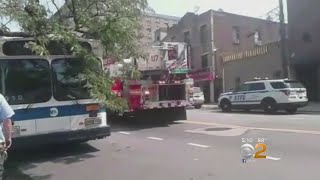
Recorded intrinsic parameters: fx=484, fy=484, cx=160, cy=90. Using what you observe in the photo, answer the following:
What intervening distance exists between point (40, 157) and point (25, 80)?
2.13 meters

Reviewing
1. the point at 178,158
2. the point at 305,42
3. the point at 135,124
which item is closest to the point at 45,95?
the point at 178,158

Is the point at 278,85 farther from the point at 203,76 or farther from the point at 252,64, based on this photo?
the point at 203,76

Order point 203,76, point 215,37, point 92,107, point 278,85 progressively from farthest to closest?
point 203,76 < point 215,37 < point 278,85 < point 92,107

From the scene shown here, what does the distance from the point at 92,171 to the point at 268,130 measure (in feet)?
22.7

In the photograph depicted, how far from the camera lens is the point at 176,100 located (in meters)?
17.6

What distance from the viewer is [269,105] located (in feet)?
78.6

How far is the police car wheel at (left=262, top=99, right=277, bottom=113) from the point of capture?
23728 mm

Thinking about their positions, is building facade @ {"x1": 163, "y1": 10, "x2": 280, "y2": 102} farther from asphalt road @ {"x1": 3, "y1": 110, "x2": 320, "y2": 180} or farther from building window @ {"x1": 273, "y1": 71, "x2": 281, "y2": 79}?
asphalt road @ {"x1": 3, "y1": 110, "x2": 320, "y2": 180}

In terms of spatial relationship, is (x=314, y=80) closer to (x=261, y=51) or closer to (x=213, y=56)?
(x=261, y=51)

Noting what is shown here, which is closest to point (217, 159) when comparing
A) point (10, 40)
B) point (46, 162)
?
point (46, 162)

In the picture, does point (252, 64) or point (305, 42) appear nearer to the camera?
point (305, 42)

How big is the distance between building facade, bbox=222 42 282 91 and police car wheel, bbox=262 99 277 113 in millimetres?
9985

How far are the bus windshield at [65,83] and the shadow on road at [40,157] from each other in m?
1.40

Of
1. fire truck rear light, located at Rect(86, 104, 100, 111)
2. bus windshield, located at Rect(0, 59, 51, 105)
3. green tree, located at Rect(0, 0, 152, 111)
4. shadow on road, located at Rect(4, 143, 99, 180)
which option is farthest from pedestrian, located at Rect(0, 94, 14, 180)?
fire truck rear light, located at Rect(86, 104, 100, 111)
